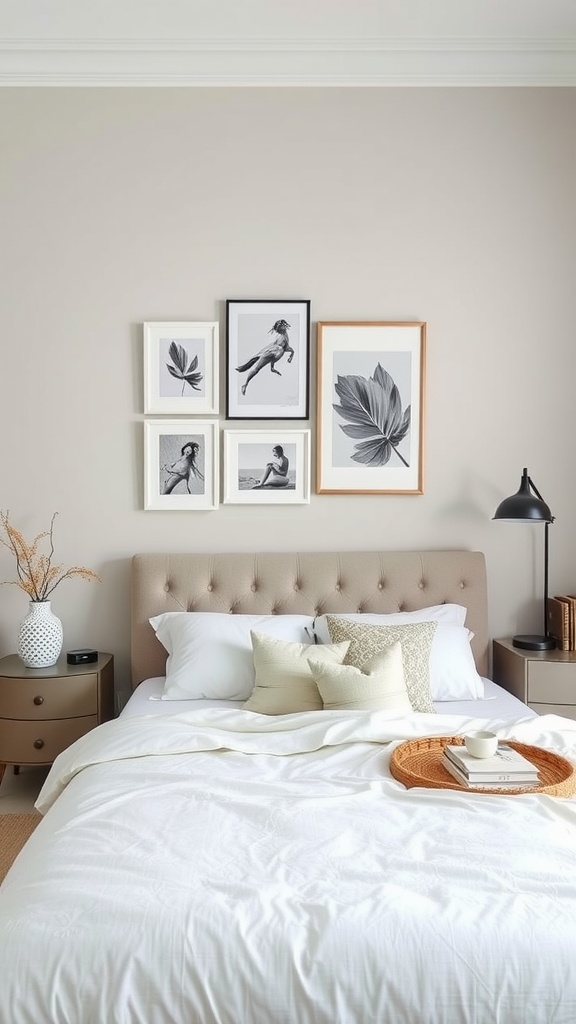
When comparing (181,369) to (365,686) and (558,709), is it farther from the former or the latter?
(558,709)

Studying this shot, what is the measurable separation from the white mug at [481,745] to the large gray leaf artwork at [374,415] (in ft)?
5.57

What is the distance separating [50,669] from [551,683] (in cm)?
196

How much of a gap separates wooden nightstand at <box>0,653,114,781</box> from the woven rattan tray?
1483mm

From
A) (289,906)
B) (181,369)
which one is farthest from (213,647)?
(289,906)

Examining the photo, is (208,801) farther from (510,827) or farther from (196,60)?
(196,60)

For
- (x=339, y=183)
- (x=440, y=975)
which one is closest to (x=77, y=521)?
(x=339, y=183)

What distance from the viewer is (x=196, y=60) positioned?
Result: 360 centimetres

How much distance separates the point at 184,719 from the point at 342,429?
61.5 inches

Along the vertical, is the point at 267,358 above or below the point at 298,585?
above

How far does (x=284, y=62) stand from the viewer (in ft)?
11.8

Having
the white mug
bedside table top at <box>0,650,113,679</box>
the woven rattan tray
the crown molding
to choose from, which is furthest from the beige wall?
the white mug

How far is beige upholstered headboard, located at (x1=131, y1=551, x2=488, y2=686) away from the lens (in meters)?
3.56

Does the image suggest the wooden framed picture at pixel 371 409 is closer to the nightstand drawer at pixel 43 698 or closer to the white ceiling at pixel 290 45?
the white ceiling at pixel 290 45

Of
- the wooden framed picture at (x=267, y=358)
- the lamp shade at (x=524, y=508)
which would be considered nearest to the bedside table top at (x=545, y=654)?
the lamp shade at (x=524, y=508)
